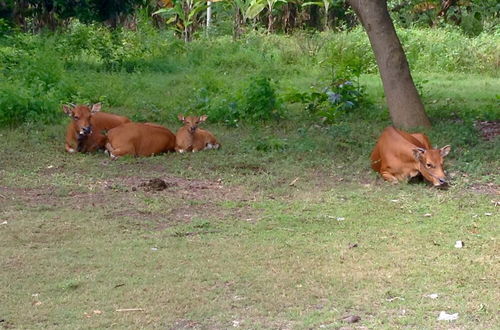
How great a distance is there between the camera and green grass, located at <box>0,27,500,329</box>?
6023 mm

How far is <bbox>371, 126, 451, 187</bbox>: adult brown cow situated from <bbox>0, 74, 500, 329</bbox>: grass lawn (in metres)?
0.16

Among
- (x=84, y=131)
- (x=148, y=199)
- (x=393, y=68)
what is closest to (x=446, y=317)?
(x=148, y=199)

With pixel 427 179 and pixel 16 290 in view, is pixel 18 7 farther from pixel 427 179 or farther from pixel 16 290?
pixel 16 290

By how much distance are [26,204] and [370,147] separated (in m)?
4.24

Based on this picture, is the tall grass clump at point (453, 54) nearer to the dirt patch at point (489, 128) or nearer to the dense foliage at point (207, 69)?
the dense foliage at point (207, 69)

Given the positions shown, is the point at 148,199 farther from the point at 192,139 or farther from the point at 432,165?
the point at 432,165

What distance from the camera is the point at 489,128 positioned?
1202cm

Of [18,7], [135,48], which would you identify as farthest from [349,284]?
[18,7]

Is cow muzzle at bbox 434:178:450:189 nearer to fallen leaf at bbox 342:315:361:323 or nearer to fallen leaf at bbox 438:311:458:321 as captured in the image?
fallen leaf at bbox 438:311:458:321

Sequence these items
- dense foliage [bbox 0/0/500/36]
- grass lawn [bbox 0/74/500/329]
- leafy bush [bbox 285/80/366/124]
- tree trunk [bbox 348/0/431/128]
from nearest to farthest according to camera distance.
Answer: grass lawn [bbox 0/74/500/329] → tree trunk [bbox 348/0/431/128] → leafy bush [bbox 285/80/366/124] → dense foliage [bbox 0/0/500/36]

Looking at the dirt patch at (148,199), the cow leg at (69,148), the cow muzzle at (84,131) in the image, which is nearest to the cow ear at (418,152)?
the dirt patch at (148,199)

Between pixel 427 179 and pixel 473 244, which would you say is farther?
pixel 427 179

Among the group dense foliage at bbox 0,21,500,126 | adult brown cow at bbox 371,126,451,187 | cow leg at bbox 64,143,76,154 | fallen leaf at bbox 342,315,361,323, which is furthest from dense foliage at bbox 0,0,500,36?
fallen leaf at bbox 342,315,361,323

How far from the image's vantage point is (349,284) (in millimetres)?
6461
